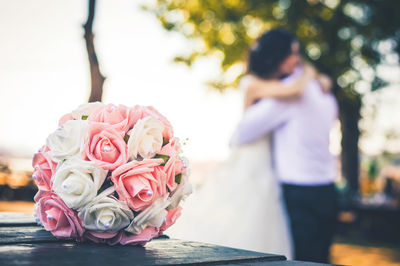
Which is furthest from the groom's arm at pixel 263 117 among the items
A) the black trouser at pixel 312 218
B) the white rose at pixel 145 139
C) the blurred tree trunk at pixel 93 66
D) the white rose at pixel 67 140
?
the white rose at pixel 67 140

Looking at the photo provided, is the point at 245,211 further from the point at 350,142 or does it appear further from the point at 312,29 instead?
the point at 350,142

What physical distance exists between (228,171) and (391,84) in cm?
1218

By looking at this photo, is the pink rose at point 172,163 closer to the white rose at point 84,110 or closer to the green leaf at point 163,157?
the green leaf at point 163,157

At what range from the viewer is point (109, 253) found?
4.44 feet

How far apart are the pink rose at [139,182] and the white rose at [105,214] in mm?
28

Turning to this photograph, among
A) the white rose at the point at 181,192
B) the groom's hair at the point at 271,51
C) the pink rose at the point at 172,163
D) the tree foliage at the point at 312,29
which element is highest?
the tree foliage at the point at 312,29

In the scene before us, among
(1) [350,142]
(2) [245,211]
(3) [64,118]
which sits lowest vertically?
(2) [245,211]

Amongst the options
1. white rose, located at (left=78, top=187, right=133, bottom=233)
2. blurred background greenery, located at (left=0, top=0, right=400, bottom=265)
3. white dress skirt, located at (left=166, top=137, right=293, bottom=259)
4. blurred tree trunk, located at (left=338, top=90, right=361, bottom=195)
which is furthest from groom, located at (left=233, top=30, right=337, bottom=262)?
blurred tree trunk, located at (left=338, top=90, right=361, bottom=195)

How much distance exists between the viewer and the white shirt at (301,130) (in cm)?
324

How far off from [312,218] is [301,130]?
0.56 m

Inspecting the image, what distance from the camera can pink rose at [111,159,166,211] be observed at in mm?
1479

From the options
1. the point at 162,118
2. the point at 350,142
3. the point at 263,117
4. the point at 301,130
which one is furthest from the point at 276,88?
the point at 350,142

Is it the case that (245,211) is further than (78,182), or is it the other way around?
(245,211)

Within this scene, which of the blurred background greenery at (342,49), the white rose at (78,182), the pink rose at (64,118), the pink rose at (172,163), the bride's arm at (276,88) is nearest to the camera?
the white rose at (78,182)
